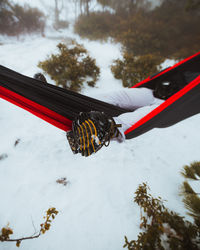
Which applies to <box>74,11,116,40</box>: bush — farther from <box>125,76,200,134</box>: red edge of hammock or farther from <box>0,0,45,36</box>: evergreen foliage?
<box>125,76,200,134</box>: red edge of hammock

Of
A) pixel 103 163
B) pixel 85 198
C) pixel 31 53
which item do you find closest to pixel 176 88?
pixel 103 163

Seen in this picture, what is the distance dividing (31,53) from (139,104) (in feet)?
7.51

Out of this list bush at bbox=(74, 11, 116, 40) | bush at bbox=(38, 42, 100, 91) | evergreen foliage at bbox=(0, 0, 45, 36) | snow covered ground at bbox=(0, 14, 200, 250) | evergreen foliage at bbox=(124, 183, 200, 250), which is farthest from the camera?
bush at bbox=(74, 11, 116, 40)

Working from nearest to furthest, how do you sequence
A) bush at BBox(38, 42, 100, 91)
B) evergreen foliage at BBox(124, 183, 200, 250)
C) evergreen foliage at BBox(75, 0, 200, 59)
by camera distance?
evergreen foliage at BBox(124, 183, 200, 250) → bush at BBox(38, 42, 100, 91) → evergreen foliage at BBox(75, 0, 200, 59)

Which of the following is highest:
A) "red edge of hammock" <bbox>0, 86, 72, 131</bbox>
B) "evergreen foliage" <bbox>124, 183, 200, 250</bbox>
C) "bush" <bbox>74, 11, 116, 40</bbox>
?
"bush" <bbox>74, 11, 116, 40</bbox>

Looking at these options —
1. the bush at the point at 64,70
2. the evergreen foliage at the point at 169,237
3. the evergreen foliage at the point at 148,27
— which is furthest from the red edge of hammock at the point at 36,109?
the evergreen foliage at the point at 148,27

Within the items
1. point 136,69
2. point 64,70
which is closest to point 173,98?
point 64,70

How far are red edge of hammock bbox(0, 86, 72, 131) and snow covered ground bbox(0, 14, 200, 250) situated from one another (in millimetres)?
318

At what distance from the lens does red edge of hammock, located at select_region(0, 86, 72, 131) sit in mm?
562

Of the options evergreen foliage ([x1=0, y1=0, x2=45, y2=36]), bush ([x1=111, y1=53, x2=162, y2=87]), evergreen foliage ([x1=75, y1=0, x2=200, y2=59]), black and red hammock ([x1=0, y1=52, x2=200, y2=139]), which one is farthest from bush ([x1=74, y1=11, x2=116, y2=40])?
black and red hammock ([x1=0, y1=52, x2=200, y2=139])

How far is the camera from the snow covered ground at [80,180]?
53 centimetres

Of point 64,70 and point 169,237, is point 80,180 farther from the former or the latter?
point 64,70

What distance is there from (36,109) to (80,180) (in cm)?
48

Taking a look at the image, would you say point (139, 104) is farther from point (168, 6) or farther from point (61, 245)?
point (168, 6)
